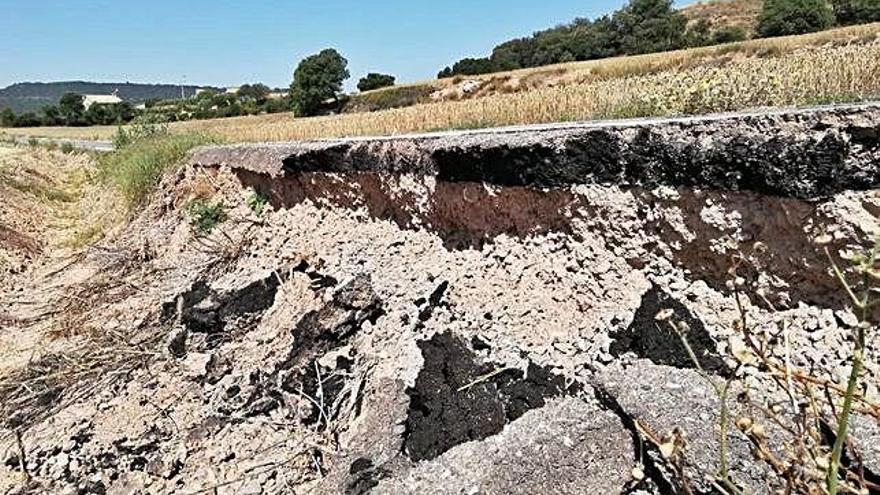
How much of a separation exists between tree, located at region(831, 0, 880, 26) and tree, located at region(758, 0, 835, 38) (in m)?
0.60

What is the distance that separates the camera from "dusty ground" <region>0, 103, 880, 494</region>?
2.42 m

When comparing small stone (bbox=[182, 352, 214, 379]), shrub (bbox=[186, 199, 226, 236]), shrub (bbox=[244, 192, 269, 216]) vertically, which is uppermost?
shrub (bbox=[244, 192, 269, 216])

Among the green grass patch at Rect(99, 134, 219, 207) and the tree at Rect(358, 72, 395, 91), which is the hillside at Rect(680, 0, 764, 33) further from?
the green grass patch at Rect(99, 134, 219, 207)

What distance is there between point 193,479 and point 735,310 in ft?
9.20

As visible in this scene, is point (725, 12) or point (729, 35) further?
point (725, 12)

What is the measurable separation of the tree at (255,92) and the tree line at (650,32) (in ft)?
66.3

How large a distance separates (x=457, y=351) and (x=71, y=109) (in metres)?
76.0

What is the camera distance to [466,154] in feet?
12.6

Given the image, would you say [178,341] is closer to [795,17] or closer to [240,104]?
[795,17]

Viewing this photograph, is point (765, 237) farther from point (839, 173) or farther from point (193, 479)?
point (193, 479)

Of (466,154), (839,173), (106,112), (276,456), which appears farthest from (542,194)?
(106,112)

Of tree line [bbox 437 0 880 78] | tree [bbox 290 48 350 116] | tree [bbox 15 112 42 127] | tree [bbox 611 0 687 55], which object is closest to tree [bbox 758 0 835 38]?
tree line [bbox 437 0 880 78]

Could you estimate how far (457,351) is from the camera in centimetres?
330

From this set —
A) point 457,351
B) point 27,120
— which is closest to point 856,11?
point 457,351
